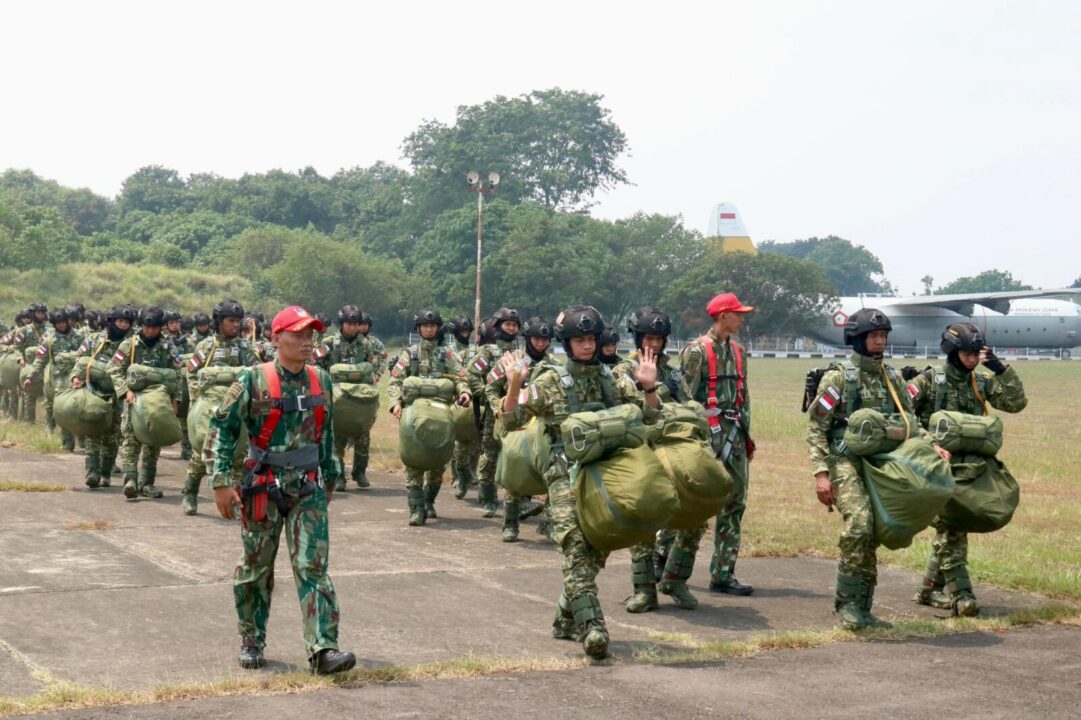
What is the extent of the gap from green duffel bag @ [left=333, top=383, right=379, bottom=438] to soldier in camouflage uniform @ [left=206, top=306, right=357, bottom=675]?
7714mm

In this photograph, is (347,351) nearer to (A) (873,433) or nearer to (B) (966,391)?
(B) (966,391)

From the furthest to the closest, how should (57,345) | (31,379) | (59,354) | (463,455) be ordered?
(31,379) → (57,345) → (59,354) → (463,455)

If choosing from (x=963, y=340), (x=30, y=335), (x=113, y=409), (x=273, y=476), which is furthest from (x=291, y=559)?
(x=30, y=335)

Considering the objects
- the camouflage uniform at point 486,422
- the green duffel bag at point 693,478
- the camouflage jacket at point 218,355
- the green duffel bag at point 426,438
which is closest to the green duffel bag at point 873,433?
the green duffel bag at point 693,478

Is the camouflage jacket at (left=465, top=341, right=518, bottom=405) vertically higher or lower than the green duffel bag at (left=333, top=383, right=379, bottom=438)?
higher

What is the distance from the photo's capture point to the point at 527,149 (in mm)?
95625

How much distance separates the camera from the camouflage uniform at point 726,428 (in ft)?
32.7

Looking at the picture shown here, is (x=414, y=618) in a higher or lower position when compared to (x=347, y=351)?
lower

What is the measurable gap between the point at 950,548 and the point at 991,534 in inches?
161

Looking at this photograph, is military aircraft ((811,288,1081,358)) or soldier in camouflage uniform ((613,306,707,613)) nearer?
soldier in camouflage uniform ((613,306,707,613))

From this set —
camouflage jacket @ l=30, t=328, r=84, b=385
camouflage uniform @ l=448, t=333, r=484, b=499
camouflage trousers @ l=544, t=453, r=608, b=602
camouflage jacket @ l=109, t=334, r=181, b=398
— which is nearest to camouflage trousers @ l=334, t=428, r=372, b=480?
camouflage uniform @ l=448, t=333, r=484, b=499

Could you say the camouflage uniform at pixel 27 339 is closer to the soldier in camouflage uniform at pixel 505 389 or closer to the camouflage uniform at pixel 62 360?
the camouflage uniform at pixel 62 360

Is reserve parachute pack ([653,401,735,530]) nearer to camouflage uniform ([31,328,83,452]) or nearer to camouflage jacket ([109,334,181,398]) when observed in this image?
camouflage jacket ([109,334,181,398])

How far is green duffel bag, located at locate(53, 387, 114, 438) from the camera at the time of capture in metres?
14.5
